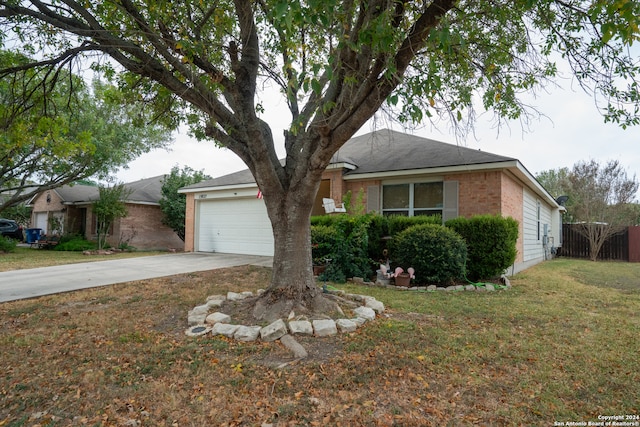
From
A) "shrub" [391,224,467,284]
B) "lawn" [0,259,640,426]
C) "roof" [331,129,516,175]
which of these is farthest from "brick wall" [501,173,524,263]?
"lawn" [0,259,640,426]

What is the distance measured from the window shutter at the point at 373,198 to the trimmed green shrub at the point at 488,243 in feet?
9.99

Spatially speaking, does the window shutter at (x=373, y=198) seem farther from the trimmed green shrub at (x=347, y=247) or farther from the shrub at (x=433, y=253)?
the shrub at (x=433, y=253)

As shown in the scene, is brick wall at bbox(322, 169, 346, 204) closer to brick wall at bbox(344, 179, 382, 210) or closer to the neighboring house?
brick wall at bbox(344, 179, 382, 210)

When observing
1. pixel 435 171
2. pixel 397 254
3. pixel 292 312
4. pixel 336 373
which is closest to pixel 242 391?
pixel 336 373

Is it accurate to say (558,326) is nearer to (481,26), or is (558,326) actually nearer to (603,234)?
(481,26)

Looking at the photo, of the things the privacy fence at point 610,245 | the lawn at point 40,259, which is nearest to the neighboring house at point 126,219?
the lawn at point 40,259

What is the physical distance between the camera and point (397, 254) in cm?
812

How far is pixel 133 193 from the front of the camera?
19.2 meters

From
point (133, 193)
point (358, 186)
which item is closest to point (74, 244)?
point (133, 193)

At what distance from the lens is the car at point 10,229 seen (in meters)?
22.5

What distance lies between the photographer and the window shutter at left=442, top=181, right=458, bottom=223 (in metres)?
9.64

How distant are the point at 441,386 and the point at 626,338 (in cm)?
299

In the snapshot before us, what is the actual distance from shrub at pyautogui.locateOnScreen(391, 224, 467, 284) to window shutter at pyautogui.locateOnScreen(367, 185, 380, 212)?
3.04 meters

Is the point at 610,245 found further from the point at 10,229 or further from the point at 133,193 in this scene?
the point at 10,229
